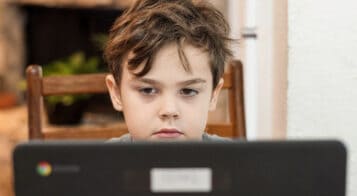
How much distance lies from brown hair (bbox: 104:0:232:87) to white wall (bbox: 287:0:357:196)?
154 millimetres

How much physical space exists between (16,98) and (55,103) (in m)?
0.79

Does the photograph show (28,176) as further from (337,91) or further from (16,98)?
(16,98)

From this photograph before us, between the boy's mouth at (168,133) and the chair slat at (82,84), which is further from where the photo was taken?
the chair slat at (82,84)

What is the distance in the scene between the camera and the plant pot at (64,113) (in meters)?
3.30

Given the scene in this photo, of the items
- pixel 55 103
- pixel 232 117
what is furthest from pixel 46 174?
pixel 55 103

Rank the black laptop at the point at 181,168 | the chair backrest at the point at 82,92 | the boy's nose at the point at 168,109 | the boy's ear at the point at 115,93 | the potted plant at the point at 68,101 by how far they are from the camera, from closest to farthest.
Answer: the black laptop at the point at 181,168, the boy's nose at the point at 168,109, the boy's ear at the point at 115,93, the chair backrest at the point at 82,92, the potted plant at the point at 68,101

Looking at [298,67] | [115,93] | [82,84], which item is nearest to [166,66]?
[115,93]

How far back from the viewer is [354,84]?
104 cm

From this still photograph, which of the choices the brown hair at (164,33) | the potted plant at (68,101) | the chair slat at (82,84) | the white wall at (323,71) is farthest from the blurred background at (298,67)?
the potted plant at (68,101)

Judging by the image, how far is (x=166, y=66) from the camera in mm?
845

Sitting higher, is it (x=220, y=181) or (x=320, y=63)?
(x=320, y=63)

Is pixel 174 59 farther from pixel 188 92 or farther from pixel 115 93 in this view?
pixel 115 93

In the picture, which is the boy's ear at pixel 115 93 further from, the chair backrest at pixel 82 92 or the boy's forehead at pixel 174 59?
the chair backrest at pixel 82 92

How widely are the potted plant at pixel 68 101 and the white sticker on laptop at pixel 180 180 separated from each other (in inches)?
112
